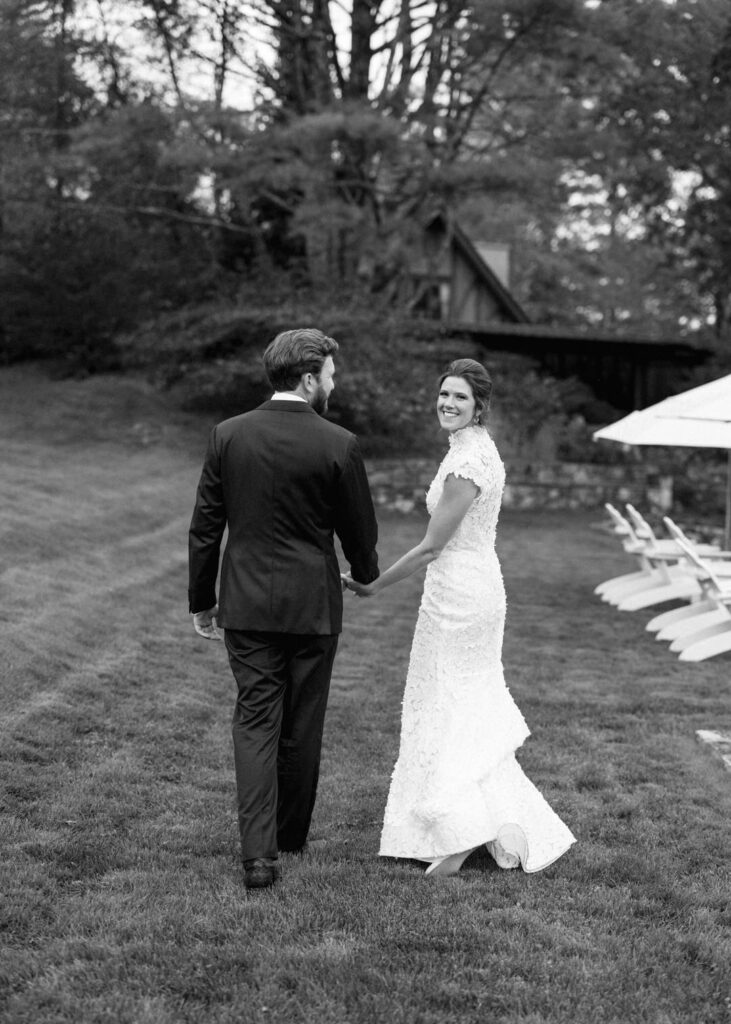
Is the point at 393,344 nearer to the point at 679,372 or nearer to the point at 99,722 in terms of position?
the point at 679,372

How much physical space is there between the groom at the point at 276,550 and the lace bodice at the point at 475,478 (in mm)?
376

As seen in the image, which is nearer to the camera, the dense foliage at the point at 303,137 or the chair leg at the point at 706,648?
the chair leg at the point at 706,648

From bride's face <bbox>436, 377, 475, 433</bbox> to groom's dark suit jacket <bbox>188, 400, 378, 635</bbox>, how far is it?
1.54 feet

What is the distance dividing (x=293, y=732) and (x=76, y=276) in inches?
832

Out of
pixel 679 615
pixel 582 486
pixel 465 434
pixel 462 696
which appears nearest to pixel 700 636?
→ pixel 679 615

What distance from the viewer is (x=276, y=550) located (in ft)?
13.8

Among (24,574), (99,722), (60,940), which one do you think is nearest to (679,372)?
(24,574)

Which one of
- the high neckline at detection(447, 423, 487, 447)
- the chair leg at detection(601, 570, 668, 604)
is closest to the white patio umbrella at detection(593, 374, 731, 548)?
the chair leg at detection(601, 570, 668, 604)

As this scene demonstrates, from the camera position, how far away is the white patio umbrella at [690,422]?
9.60 metres

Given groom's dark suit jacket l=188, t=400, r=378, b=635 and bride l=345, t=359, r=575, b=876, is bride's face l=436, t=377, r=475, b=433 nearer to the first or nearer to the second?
bride l=345, t=359, r=575, b=876

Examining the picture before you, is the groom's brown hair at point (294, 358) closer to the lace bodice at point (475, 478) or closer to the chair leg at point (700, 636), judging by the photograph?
the lace bodice at point (475, 478)

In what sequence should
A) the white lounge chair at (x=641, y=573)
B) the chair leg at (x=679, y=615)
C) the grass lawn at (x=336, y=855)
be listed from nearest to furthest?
1. the grass lawn at (x=336, y=855)
2. the chair leg at (x=679, y=615)
3. the white lounge chair at (x=641, y=573)

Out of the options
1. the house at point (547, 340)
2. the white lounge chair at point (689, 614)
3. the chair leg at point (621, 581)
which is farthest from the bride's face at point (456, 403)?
the house at point (547, 340)

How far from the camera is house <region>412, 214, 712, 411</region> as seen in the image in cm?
2575
